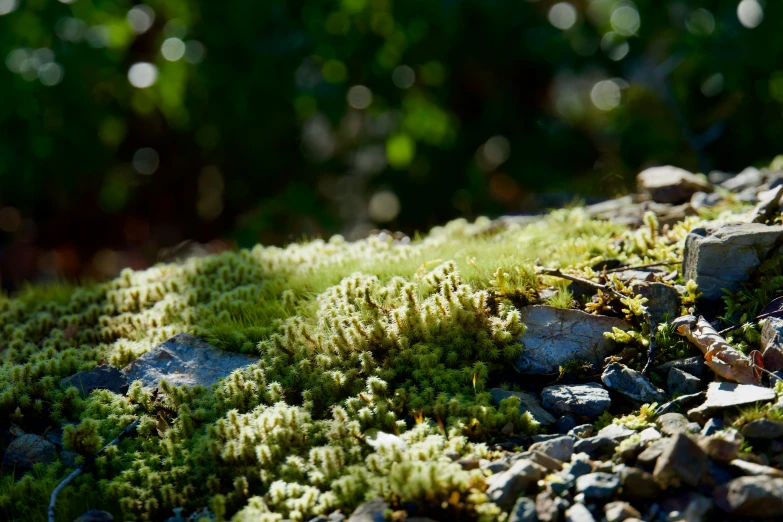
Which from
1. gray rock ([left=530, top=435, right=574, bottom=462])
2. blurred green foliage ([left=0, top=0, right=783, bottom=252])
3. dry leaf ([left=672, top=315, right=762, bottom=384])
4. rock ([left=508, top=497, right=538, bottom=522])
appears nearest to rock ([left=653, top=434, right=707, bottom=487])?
gray rock ([left=530, top=435, right=574, bottom=462])

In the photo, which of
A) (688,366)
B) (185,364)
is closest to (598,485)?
(688,366)

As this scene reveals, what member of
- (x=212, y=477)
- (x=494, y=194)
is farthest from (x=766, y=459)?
(x=494, y=194)

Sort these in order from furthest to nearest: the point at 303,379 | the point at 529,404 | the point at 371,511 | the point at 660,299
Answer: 1. the point at 660,299
2. the point at 303,379
3. the point at 529,404
4. the point at 371,511

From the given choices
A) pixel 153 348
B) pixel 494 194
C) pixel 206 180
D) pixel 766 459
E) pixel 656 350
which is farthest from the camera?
pixel 206 180

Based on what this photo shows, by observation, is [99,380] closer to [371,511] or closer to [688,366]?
[371,511]

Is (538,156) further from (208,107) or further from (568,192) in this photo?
(208,107)

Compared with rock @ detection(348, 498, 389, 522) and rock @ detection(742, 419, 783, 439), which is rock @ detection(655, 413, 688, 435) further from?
rock @ detection(348, 498, 389, 522)

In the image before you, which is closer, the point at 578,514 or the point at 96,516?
the point at 578,514

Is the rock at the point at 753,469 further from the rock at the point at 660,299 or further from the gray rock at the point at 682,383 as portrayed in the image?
the rock at the point at 660,299
